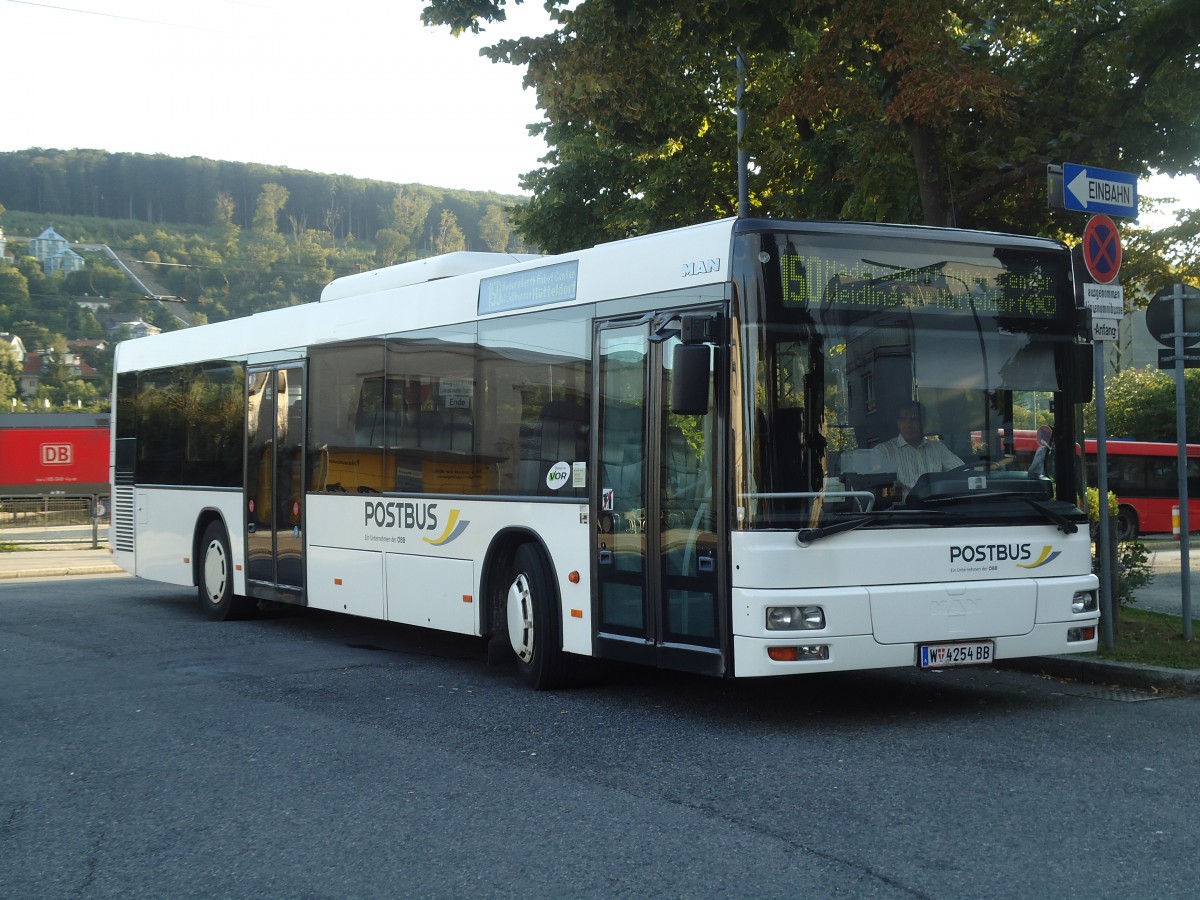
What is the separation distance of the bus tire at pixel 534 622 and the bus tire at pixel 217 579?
574 cm

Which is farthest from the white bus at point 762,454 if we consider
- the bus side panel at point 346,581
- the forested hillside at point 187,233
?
the forested hillside at point 187,233

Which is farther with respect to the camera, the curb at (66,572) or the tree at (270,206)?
the tree at (270,206)

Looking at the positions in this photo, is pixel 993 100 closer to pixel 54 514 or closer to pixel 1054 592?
pixel 1054 592

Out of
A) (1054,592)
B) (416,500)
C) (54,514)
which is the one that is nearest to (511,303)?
(416,500)

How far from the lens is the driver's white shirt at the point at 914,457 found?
8.30 metres

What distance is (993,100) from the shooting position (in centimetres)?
1348

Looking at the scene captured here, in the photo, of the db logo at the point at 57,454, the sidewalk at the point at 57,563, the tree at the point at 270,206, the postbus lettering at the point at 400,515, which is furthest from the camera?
the tree at the point at 270,206

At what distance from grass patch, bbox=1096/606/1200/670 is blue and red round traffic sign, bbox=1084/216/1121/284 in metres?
2.71

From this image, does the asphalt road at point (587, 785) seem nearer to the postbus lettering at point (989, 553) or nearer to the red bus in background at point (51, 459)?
the postbus lettering at point (989, 553)

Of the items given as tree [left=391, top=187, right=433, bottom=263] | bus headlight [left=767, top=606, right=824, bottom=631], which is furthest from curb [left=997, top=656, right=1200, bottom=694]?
tree [left=391, top=187, right=433, bottom=263]

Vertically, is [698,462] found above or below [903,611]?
above

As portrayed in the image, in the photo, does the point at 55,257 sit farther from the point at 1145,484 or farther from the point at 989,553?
the point at 989,553

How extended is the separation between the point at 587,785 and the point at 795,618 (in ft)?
5.91

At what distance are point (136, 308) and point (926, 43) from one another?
155 feet
